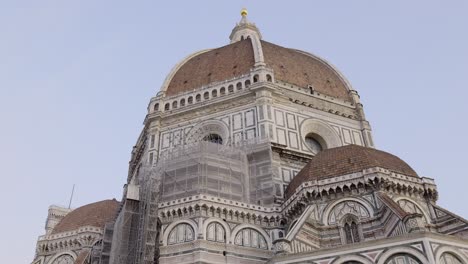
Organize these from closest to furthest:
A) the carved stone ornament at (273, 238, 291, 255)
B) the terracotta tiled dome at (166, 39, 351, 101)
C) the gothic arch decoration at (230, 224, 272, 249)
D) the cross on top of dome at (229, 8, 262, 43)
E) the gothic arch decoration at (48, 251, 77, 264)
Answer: the carved stone ornament at (273, 238, 291, 255), the gothic arch decoration at (230, 224, 272, 249), the gothic arch decoration at (48, 251, 77, 264), the terracotta tiled dome at (166, 39, 351, 101), the cross on top of dome at (229, 8, 262, 43)

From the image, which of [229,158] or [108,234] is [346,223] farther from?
[108,234]

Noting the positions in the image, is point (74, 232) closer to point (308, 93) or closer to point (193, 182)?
point (193, 182)

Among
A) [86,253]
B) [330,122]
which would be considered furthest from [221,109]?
[86,253]

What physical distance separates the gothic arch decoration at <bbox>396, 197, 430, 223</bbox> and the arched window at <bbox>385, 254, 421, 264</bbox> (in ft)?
12.4

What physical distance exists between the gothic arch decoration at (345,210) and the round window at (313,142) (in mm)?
6483

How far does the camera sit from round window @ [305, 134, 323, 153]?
898 inches

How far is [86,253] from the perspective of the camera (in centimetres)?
1948

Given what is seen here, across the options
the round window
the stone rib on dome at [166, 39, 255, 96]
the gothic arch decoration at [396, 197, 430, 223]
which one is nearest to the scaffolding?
the round window

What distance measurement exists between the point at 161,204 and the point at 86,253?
4.53 m

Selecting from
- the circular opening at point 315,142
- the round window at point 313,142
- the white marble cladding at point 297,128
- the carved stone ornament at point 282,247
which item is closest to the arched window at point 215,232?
the carved stone ornament at point 282,247

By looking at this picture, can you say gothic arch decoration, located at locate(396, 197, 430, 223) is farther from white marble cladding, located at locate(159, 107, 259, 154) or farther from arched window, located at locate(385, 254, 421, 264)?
white marble cladding, located at locate(159, 107, 259, 154)

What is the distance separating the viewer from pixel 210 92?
947 inches

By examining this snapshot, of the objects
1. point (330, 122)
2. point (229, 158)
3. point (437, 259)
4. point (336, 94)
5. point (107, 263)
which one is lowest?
point (437, 259)

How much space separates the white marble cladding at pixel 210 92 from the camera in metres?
23.6
